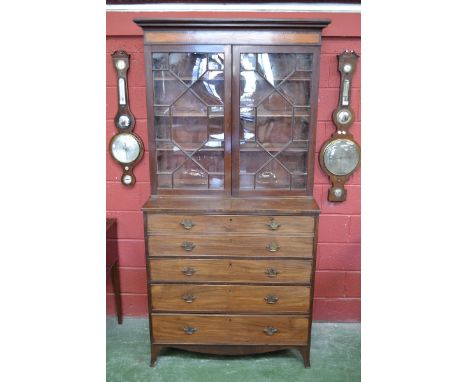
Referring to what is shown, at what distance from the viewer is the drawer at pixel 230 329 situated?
89.0 inches

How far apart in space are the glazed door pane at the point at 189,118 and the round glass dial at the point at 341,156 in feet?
2.52

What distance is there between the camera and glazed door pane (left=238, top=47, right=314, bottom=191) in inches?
85.4

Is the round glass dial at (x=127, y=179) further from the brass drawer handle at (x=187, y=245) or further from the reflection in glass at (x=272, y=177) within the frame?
the reflection in glass at (x=272, y=177)

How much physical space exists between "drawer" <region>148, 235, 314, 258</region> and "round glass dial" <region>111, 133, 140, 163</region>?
27.3 inches

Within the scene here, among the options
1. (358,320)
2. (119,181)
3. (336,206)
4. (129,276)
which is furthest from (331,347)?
(119,181)

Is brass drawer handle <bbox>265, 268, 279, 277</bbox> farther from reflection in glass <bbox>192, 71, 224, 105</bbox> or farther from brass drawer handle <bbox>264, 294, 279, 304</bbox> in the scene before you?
reflection in glass <bbox>192, 71, 224, 105</bbox>

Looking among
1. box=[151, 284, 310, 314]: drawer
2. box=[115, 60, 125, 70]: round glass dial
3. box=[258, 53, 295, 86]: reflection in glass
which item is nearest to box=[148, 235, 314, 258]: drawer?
box=[151, 284, 310, 314]: drawer

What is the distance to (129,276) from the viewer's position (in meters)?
2.79

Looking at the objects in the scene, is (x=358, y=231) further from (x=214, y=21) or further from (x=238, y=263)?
(x=214, y=21)

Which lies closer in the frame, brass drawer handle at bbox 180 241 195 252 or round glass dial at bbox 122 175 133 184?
brass drawer handle at bbox 180 241 195 252

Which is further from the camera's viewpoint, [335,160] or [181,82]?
[335,160]

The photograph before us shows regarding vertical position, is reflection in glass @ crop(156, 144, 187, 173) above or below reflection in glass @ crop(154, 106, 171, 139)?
below

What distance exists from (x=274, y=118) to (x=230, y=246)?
842 millimetres

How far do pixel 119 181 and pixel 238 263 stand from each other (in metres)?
1.09
